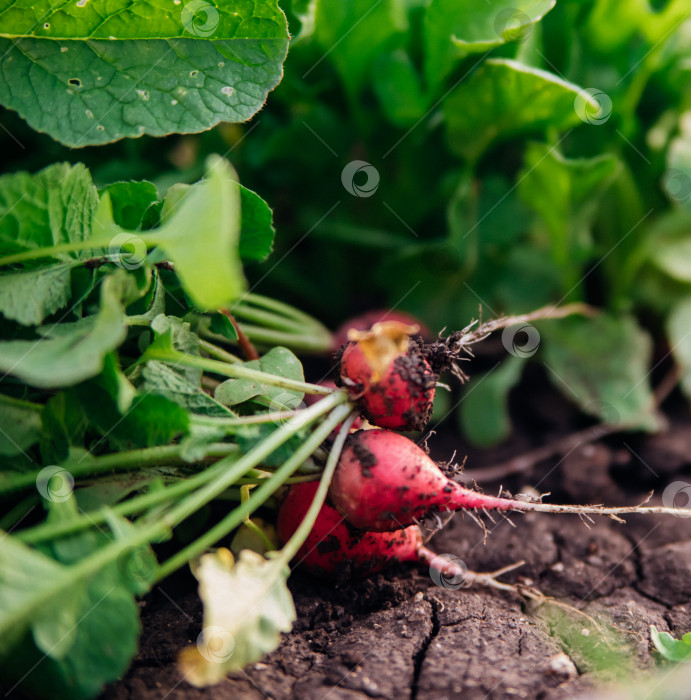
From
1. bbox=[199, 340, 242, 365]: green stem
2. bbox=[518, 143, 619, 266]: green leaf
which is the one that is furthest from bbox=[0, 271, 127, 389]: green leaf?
bbox=[518, 143, 619, 266]: green leaf

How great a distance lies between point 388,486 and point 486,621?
0.92 feet

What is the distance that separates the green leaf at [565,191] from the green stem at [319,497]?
85 centimetres

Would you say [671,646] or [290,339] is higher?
[671,646]

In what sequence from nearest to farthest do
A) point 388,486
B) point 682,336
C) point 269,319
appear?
point 388,486 < point 269,319 < point 682,336

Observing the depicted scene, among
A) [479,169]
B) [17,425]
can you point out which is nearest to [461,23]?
[479,169]

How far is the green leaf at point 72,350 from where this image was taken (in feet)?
2.44

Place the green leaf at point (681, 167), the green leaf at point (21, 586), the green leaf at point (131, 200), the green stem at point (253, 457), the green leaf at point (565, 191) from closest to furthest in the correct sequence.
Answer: the green leaf at point (21, 586) → the green stem at point (253, 457) → the green leaf at point (131, 200) → the green leaf at point (565, 191) → the green leaf at point (681, 167)

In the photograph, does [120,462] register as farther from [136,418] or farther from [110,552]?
[110,552]

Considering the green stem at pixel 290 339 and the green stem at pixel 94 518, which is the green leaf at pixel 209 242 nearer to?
the green stem at pixel 94 518

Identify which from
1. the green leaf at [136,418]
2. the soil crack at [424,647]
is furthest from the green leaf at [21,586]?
the soil crack at [424,647]

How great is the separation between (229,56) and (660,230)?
4.10 ft

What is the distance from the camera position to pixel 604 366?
169 cm

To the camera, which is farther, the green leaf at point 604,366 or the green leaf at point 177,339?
the green leaf at point 604,366

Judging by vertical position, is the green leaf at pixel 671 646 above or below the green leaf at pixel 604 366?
above
